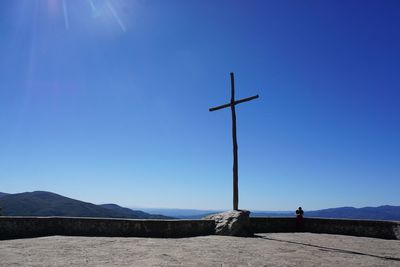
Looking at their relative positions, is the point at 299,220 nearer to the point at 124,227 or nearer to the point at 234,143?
the point at 234,143

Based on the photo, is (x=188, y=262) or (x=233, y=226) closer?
(x=188, y=262)

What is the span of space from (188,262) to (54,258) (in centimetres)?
364

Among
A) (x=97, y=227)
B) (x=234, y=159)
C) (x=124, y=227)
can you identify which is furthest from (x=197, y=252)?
(x=234, y=159)

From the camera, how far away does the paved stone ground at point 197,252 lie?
973 centimetres

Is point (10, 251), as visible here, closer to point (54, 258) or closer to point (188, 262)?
point (54, 258)

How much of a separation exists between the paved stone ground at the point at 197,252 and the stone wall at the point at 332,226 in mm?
2094

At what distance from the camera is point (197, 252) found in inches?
448

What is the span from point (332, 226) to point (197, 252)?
9.48m

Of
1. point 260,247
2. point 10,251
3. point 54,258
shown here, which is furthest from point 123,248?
point 260,247

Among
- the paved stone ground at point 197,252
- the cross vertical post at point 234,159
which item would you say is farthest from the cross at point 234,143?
the paved stone ground at point 197,252

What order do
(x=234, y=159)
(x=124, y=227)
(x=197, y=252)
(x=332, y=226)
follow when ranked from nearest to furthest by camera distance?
(x=197, y=252), (x=124, y=227), (x=332, y=226), (x=234, y=159)

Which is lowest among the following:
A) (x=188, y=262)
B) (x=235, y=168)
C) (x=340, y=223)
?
(x=188, y=262)

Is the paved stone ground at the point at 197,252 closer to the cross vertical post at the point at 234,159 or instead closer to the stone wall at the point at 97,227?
the stone wall at the point at 97,227

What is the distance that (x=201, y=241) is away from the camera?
14.0 metres
